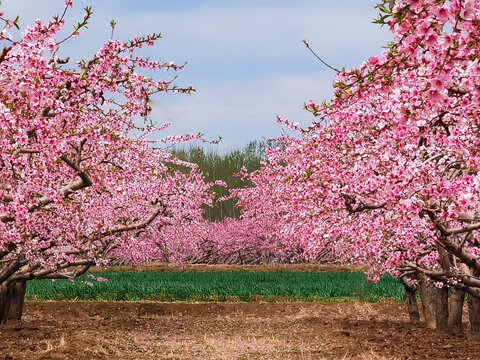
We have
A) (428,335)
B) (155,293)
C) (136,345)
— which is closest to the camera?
(428,335)

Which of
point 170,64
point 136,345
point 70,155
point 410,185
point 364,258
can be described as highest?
point 170,64

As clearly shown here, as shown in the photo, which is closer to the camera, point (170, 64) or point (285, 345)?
point (170, 64)

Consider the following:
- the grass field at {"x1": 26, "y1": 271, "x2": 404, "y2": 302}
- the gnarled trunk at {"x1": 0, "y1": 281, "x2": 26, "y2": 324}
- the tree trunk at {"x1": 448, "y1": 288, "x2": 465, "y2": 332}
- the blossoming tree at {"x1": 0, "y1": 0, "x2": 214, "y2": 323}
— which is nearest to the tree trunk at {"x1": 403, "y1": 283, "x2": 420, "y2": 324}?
the tree trunk at {"x1": 448, "y1": 288, "x2": 465, "y2": 332}

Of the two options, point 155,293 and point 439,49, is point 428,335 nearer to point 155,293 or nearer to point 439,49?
point 439,49

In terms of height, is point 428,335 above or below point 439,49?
below

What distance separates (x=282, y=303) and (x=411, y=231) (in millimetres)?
11333

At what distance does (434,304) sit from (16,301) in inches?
400

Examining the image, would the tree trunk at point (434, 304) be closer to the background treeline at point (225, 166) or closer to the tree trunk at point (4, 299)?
the tree trunk at point (4, 299)

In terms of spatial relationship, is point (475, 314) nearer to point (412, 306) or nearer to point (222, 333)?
point (412, 306)

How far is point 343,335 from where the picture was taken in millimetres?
13133

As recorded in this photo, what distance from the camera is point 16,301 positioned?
15172mm

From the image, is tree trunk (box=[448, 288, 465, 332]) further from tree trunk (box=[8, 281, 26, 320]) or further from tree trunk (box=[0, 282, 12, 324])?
tree trunk (box=[8, 281, 26, 320])

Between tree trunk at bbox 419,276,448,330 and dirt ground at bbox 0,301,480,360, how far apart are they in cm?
31

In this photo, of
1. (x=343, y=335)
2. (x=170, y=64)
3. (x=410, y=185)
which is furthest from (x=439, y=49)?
(x=343, y=335)
